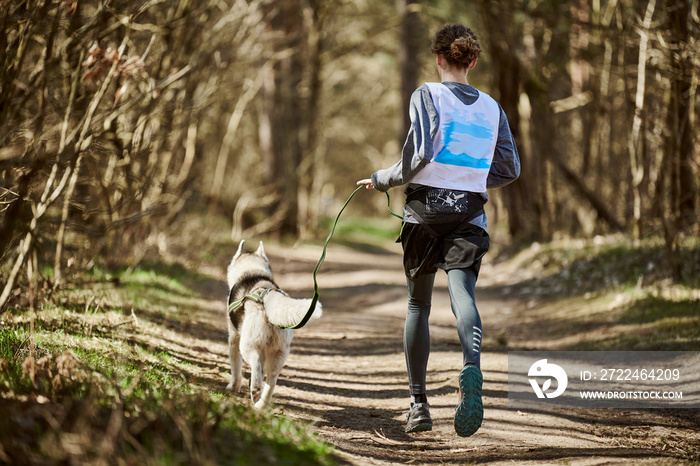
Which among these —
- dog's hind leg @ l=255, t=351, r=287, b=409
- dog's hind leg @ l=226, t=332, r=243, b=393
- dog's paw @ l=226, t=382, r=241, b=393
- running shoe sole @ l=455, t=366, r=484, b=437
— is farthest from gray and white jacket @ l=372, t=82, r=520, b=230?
dog's paw @ l=226, t=382, r=241, b=393

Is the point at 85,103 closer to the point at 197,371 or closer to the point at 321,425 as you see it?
the point at 197,371

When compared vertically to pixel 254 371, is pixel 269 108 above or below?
above

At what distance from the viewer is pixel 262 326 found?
4.60m

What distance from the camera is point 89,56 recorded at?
6.53 m

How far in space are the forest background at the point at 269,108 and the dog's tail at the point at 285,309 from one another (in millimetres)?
1618

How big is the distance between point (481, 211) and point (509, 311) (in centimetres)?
739

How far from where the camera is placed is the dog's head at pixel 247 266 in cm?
543

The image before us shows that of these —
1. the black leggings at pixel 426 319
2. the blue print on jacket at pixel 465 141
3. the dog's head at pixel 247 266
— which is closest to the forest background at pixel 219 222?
the black leggings at pixel 426 319

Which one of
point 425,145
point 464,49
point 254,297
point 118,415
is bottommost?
point 118,415

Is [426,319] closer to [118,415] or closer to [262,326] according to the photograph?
[262,326]

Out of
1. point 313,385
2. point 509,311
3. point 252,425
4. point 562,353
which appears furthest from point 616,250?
point 252,425
